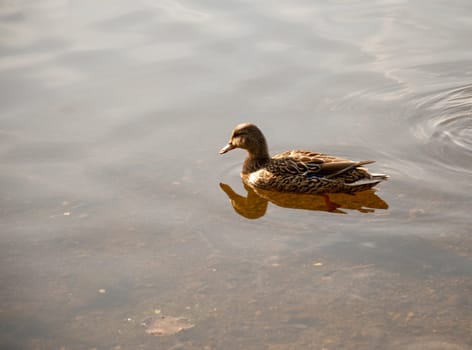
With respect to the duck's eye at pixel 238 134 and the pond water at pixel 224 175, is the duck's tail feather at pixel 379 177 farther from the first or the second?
the duck's eye at pixel 238 134

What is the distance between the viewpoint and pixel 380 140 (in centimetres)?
1059

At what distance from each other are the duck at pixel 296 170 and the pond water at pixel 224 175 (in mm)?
211

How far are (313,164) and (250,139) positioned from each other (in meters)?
0.92

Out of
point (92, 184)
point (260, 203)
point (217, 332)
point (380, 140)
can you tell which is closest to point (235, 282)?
point (217, 332)

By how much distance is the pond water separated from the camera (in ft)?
23.6

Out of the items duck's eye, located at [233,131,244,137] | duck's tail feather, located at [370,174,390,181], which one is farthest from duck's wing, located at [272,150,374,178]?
duck's eye, located at [233,131,244,137]

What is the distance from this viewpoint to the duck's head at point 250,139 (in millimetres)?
10305

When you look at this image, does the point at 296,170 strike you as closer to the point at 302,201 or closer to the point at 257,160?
the point at 302,201

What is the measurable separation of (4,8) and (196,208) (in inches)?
315

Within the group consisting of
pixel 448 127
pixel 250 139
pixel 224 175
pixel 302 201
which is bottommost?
pixel 302 201

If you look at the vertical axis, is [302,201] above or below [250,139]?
below

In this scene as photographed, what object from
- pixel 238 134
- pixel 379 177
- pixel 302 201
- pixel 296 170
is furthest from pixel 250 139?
pixel 379 177

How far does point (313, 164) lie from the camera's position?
988 centimetres

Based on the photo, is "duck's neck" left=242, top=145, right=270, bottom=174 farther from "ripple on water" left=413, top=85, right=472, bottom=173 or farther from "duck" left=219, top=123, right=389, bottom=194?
"ripple on water" left=413, top=85, right=472, bottom=173
